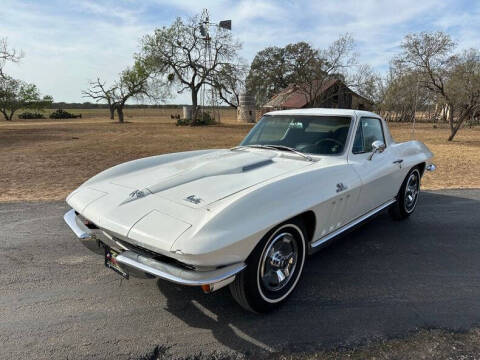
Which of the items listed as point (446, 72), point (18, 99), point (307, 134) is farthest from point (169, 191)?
point (18, 99)

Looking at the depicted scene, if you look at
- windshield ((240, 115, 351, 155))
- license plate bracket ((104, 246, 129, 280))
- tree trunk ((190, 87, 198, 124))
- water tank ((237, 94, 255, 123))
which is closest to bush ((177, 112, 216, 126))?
tree trunk ((190, 87, 198, 124))

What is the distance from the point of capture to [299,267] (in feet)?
8.96

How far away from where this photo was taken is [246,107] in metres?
44.7

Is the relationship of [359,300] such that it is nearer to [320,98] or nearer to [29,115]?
[320,98]

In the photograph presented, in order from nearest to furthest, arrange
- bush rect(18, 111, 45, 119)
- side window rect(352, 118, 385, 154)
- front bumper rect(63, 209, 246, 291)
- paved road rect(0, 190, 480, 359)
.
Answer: front bumper rect(63, 209, 246, 291), paved road rect(0, 190, 480, 359), side window rect(352, 118, 385, 154), bush rect(18, 111, 45, 119)

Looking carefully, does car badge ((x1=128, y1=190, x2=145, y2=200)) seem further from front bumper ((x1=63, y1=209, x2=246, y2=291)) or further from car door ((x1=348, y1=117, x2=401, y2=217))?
car door ((x1=348, y1=117, x2=401, y2=217))

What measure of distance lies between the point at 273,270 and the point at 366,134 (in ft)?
7.32

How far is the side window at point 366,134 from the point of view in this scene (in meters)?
3.62

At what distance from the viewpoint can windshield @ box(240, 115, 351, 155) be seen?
3514 mm

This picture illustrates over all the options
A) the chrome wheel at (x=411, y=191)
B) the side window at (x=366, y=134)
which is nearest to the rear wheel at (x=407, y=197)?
the chrome wheel at (x=411, y=191)

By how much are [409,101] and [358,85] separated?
445 inches

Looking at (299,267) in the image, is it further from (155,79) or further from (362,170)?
(155,79)

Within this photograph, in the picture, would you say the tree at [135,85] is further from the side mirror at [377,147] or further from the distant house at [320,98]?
the side mirror at [377,147]

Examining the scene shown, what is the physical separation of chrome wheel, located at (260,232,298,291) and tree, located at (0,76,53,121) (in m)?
52.2
